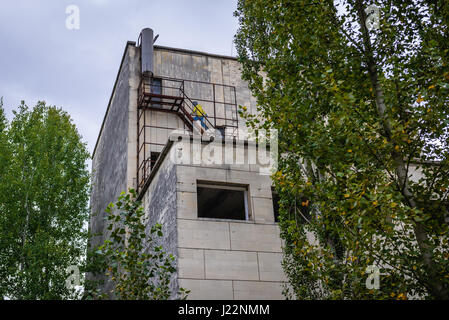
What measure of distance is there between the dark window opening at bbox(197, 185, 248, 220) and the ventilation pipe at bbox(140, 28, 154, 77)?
31.4 feet

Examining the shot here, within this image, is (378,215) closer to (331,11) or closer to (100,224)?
(331,11)

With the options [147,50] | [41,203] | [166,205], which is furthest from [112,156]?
[166,205]

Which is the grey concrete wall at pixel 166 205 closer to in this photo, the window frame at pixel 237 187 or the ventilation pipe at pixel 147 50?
the window frame at pixel 237 187

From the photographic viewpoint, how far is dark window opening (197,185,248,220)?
604 inches

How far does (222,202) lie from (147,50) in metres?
10.9

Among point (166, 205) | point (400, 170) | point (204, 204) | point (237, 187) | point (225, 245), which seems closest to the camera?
point (400, 170)

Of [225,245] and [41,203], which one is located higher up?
[41,203]

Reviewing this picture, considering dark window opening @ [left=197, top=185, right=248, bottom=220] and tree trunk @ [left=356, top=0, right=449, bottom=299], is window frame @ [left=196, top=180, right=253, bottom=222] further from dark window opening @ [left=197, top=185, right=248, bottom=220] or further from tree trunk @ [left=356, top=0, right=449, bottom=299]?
tree trunk @ [left=356, top=0, right=449, bottom=299]

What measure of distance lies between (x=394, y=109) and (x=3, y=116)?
75.5 ft

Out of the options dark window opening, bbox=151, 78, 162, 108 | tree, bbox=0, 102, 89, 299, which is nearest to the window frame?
dark window opening, bbox=151, 78, 162, 108

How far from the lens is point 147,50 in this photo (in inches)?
922

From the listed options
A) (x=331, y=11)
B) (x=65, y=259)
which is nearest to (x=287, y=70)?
(x=331, y=11)

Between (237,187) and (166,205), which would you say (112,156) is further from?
(237,187)

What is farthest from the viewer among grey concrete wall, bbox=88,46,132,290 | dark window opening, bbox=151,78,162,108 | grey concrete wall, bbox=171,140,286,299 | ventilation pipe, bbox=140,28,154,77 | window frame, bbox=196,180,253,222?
ventilation pipe, bbox=140,28,154,77
